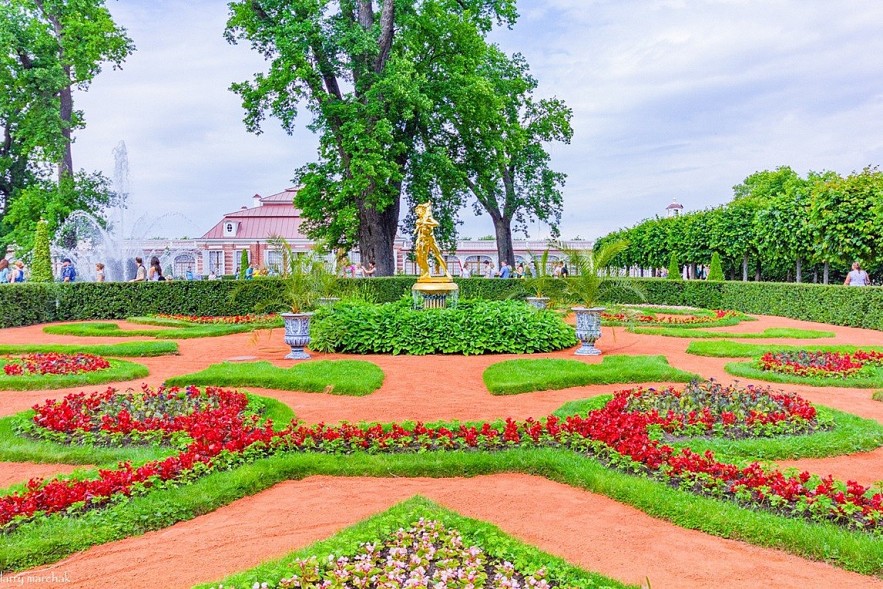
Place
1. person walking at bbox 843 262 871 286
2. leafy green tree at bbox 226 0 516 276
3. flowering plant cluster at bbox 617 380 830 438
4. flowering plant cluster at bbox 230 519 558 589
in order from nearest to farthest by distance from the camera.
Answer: flowering plant cluster at bbox 230 519 558 589 → flowering plant cluster at bbox 617 380 830 438 → person walking at bbox 843 262 871 286 → leafy green tree at bbox 226 0 516 276

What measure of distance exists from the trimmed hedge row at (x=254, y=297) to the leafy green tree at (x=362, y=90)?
2.88 metres

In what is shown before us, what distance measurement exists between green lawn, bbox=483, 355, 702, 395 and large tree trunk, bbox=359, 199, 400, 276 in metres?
12.6

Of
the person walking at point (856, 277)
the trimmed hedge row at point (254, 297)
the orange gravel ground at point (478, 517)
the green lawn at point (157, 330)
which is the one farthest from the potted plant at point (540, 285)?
the person walking at point (856, 277)

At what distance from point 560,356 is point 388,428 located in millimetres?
5710

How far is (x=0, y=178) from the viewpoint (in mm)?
27562

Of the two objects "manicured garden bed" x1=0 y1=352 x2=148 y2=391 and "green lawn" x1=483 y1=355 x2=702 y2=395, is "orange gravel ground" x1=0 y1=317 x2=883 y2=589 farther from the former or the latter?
"manicured garden bed" x1=0 y1=352 x2=148 y2=391

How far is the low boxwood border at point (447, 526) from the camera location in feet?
10.2

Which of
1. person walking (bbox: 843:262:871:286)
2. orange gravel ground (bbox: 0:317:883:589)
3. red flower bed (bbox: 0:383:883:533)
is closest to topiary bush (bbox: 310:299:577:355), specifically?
red flower bed (bbox: 0:383:883:533)

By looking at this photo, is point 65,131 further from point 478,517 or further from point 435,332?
point 478,517

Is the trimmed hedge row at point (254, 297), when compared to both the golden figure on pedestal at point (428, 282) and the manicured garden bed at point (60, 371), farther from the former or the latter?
the manicured garden bed at point (60, 371)

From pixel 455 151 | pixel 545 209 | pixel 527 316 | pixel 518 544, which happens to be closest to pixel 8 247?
pixel 455 151

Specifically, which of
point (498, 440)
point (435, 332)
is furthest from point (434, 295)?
point (498, 440)

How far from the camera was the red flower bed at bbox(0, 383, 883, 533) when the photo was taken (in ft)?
13.4

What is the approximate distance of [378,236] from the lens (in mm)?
21719
